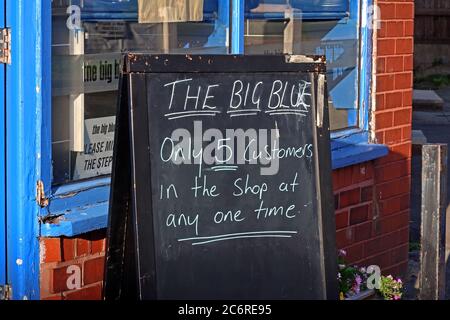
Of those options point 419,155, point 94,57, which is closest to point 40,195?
point 94,57

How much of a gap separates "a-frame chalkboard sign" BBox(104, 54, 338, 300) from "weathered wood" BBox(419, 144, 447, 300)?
54 cm

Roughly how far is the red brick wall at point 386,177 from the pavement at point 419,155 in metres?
0.24

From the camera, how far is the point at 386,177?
627 centimetres

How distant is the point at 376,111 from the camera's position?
6082 millimetres

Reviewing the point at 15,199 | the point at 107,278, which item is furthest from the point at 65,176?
the point at 107,278

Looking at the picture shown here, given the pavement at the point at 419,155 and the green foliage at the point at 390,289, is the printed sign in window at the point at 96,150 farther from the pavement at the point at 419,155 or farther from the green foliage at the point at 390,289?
the pavement at the point at 419,155

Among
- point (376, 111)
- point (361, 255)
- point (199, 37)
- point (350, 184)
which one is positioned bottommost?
point (361, 255)

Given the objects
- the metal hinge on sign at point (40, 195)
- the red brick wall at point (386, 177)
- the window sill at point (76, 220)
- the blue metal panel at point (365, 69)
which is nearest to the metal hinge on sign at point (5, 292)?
the window sill at point (76, 220)

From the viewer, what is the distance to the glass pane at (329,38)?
559cm

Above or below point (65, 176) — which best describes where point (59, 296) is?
below
